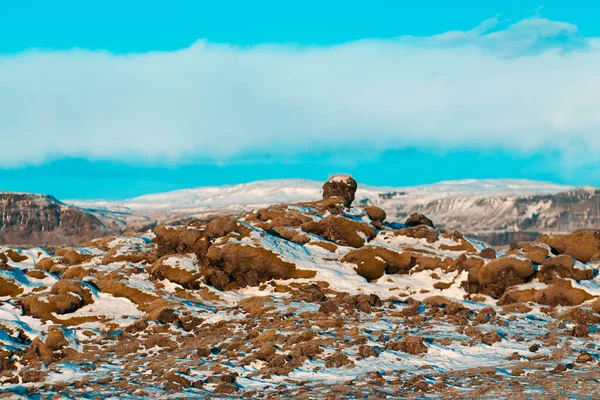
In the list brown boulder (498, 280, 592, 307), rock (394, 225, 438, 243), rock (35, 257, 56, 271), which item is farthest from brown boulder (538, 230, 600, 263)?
rock (35, 257, 56, 271)

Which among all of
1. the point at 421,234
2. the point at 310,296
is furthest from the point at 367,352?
the point at 421,234

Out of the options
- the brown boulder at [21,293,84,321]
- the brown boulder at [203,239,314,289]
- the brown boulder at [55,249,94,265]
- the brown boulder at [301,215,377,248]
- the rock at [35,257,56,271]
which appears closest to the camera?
the brown boulder at [21,293,84,321]

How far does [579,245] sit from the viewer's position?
236 ft

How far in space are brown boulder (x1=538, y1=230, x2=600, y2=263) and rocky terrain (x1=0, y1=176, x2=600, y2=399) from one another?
0.72 feet

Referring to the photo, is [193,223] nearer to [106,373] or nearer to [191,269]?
[191,269]

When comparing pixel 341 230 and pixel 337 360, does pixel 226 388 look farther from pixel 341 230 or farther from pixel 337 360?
pixel 341 230

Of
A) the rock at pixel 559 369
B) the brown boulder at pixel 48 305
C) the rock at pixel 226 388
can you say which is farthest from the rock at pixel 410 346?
the brown boulder at pixel 48 305

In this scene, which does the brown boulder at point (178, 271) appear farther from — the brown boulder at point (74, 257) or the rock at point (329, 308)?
the rock at point (329, 308)

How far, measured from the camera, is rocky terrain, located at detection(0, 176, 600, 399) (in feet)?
108

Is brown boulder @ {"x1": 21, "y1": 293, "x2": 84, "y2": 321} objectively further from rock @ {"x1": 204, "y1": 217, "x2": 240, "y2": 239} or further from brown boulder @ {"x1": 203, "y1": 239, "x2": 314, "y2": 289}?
rock @ {"x1": 204, "y1": 217, "x2": 240, "y2": 239}

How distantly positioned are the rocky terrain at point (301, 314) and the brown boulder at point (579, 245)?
0.22 metres

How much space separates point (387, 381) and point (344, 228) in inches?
1798

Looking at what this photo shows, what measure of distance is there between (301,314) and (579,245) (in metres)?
40.6

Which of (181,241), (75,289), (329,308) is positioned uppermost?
(181,241)
